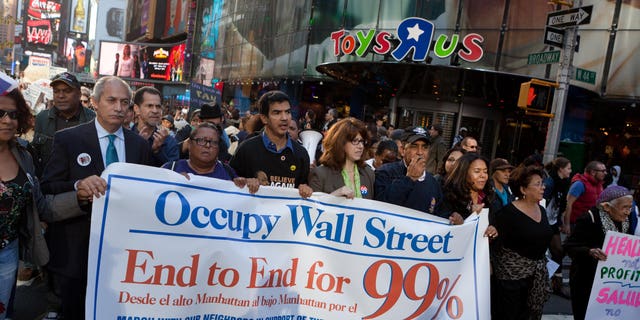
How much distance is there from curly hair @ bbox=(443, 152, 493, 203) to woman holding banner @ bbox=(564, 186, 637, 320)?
123 centimetres

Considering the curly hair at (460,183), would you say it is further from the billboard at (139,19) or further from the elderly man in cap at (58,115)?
the billboard at (139,19)

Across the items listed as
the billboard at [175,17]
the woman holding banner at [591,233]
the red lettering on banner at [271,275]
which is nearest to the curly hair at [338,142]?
the red lettering on banner at [271,275]

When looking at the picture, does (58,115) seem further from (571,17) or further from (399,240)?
(571,17)

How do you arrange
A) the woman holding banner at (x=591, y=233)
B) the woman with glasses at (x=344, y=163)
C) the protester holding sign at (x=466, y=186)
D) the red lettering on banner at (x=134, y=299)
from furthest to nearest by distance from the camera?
the woman holding banner at (x=591, y=233), the protester holding sign at (x=466, y=186), the woman with glasses at (x=344, y=163), the red lettering on banner at (x=134, y=299)

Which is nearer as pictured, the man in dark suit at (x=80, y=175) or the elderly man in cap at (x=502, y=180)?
the man in dark suit at (x=80, y=175)

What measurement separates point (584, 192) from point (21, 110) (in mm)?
6880

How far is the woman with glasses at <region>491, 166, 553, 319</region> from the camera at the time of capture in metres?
4.34

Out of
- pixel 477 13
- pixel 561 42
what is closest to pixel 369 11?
pixel 477 13

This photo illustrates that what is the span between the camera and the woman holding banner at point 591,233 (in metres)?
4.75

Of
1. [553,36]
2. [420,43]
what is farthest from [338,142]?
[420,43]

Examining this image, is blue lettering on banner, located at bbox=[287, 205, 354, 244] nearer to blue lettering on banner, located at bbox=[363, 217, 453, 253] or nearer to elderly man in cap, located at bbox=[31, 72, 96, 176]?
blue lettering on banner, located at bbox=[363, 217, 453, 253]

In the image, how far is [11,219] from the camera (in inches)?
115

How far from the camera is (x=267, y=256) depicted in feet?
11.0

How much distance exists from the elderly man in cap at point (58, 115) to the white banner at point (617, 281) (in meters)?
5.05
